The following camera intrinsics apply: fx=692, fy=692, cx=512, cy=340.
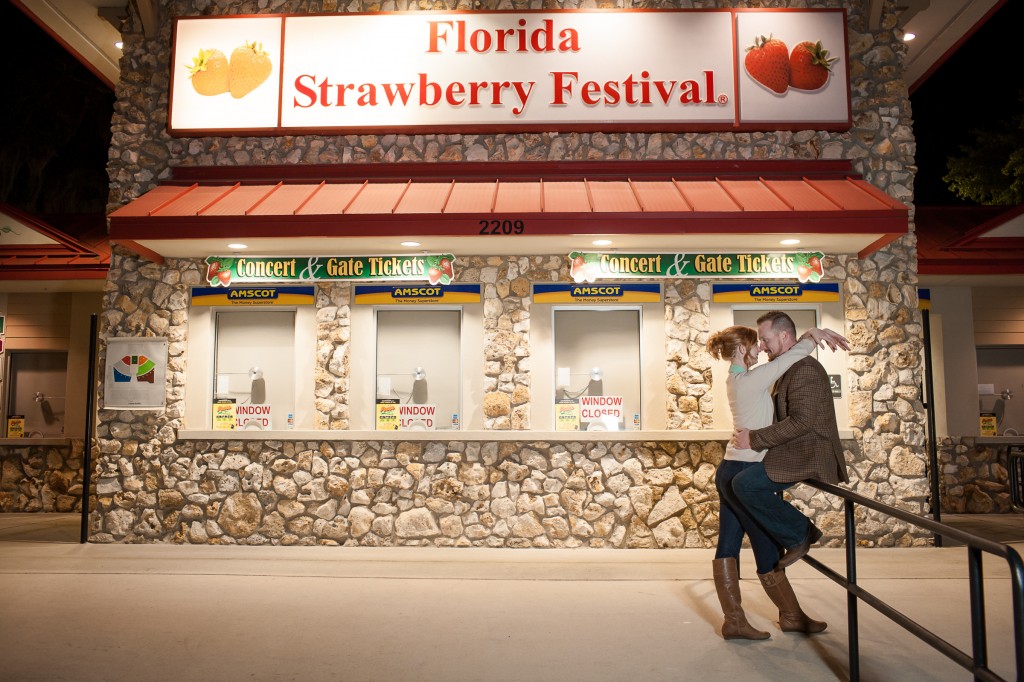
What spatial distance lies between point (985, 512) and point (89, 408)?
1236 cm

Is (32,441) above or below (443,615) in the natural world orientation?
above

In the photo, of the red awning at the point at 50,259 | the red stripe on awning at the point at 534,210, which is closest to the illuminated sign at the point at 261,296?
the red stripe on awning at the point at 534,210

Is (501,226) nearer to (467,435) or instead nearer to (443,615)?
(467,435)

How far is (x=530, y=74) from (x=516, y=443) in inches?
176

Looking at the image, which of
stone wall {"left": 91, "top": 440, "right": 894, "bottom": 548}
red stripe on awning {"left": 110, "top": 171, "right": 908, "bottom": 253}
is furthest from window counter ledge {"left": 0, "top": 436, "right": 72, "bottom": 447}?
red stripe on awning {"left": 110, "top": 171, "right": 908, "bottom": 253}

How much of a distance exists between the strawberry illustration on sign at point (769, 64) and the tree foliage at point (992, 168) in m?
11.0

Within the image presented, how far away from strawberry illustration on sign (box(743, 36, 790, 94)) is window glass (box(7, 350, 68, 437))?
445 inches

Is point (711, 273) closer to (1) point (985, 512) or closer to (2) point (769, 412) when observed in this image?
(2) point (769, 412)

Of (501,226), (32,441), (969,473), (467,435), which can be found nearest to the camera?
(501,226)

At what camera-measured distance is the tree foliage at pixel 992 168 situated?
1628 centimetres

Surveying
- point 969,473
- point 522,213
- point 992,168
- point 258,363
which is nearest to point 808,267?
point 522,213

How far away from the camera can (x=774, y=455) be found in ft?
15.3

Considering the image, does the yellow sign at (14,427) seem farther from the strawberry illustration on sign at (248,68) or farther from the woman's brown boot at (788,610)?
the woman's brown boot at (788,610)

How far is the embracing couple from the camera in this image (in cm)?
456
